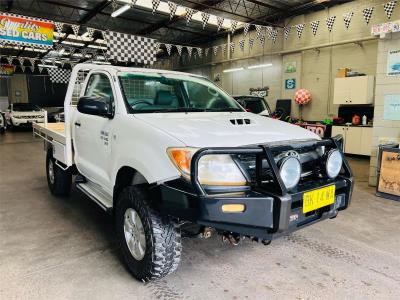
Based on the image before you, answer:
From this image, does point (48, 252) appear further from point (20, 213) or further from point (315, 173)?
point (315, 173)

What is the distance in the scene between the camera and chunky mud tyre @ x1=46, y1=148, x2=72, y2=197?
12.9 feet

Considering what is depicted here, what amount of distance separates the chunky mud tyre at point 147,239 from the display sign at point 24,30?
7795mm

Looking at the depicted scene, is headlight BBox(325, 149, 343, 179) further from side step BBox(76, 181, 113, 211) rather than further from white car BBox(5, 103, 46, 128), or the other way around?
white car BBox(5, 103, 46, 128)

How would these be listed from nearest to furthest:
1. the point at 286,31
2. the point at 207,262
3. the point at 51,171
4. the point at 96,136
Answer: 1. the point at 207,262
2. the point at 96,136
3. the point at 51,171
4. the point at 286,31

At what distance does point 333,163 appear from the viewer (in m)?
2.13

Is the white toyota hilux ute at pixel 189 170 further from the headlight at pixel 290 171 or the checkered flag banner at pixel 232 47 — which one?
the checkered flag banner at pixel 232 47

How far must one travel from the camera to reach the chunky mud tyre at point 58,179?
3933 millimetres

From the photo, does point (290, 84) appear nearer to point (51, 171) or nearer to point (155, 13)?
point (155, 13)

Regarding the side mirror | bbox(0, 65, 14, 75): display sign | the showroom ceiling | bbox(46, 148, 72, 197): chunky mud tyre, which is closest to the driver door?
the side mirror

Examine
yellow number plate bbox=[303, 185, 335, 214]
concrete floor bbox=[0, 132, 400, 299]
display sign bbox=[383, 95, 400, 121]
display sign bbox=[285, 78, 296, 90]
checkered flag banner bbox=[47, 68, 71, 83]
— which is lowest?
concrete floor bbox=[0, 132, 400, 299]

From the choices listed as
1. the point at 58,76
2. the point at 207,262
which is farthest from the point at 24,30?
the point at 58,76

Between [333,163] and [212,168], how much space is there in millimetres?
913

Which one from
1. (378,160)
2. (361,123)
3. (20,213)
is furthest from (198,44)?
(20,213)

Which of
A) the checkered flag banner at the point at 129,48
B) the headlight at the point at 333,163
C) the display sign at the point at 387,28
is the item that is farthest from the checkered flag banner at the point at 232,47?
the headlight at the point at 333,163
